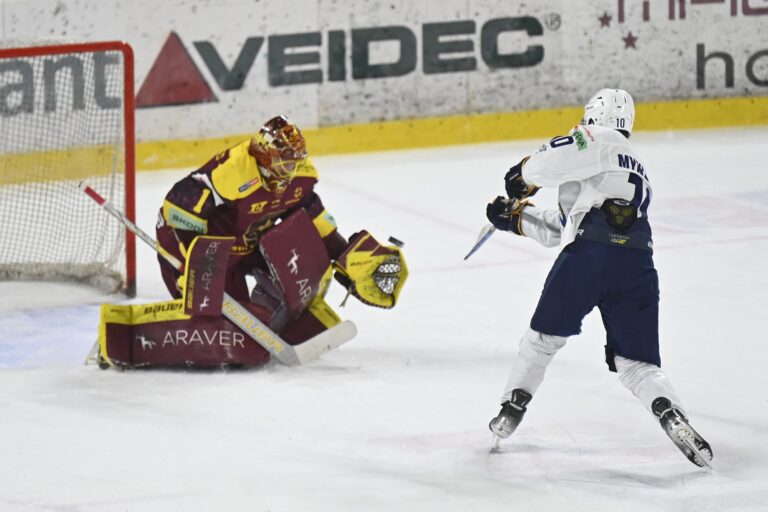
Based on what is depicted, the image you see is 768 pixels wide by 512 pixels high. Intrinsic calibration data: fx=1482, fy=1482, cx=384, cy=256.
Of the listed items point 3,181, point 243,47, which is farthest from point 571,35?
point 3,181

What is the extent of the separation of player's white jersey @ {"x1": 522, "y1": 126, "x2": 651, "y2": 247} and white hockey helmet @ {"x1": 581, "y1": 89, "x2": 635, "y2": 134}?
65mm

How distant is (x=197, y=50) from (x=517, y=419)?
161 inches

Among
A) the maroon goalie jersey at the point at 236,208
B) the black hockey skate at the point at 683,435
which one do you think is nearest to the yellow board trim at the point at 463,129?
the maroon goalie jersey at the point at 236,208

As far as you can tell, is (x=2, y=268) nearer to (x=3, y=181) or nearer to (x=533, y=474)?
(x=3, y=181)

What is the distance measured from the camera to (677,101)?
7988mm

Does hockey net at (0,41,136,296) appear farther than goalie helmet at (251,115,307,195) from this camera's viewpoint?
Yes

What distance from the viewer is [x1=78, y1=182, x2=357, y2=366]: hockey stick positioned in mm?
4219

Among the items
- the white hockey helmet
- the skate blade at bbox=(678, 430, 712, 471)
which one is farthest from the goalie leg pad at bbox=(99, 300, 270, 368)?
the skate blade at bbox=(678, 430, 712, 471)

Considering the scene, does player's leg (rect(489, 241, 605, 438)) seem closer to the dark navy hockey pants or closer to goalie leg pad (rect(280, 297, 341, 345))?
the dark navy hockey pants

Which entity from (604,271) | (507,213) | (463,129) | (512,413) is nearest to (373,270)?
(507,213)

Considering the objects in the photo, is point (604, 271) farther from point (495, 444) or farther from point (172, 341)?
point (172, 341)

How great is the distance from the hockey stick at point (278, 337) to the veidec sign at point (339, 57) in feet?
9.27

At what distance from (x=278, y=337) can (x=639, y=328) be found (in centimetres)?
120

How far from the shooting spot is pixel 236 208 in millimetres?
4297
